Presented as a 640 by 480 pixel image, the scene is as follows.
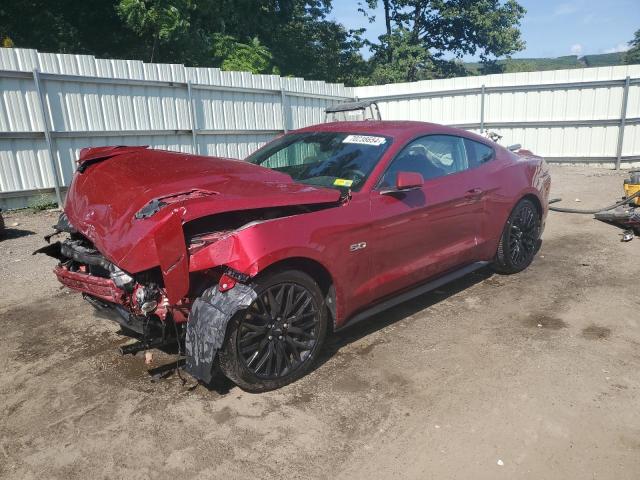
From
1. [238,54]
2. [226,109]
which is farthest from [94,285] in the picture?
[238,54]

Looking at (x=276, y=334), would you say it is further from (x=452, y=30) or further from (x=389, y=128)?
(x=452, y=30)

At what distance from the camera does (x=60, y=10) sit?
17.9m

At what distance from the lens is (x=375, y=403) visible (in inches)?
117

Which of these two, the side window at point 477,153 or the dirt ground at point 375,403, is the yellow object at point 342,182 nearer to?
the dirt ground at point 375,403

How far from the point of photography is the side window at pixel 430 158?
12.6ft

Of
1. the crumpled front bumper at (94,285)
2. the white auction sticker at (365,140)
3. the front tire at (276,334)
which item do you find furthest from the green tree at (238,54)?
the front tire at (276,334)

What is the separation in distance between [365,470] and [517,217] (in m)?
3.56

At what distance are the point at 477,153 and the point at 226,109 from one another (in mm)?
7508

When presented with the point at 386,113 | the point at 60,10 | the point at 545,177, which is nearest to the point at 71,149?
the point at 545,177

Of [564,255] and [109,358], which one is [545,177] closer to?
[564,255]

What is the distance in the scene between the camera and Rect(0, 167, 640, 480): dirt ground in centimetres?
246

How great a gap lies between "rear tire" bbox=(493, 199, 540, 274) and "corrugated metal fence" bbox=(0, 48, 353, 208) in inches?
287

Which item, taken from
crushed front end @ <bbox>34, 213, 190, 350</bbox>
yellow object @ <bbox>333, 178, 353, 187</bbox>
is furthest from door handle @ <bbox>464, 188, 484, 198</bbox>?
crushed front end @ <bbox>34, 213, 190, 350</bbox>

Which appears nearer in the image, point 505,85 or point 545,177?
point 545,177
